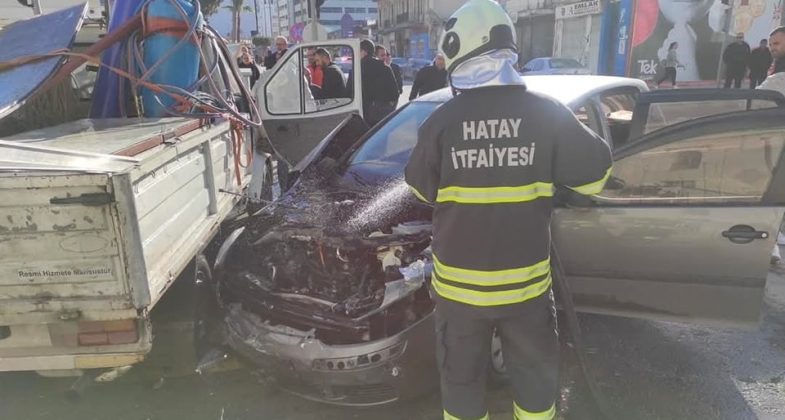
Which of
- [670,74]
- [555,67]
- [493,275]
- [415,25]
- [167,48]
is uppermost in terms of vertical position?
[415,25]

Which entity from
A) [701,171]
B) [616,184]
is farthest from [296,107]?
[701,171]

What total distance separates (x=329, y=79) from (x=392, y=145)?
363 cm

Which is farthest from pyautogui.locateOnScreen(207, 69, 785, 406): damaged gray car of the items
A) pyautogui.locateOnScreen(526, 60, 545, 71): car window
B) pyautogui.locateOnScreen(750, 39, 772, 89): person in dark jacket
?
pyautogui.locateOnScreen(526, 60, 545, 71): car window

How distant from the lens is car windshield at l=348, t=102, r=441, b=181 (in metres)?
3.79

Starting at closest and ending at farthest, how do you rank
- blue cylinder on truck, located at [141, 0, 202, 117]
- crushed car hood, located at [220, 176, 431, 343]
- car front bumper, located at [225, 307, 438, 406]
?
car front bumper, located at [225, 307, 438, 406] → crushed car hood, located at [220, 176, 431, 343] → blue cylinder on truck, located at [141, 0, 202, 117]

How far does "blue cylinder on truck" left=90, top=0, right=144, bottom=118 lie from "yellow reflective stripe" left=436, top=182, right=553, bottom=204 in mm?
3042

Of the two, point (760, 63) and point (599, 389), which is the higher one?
point (760, 63)

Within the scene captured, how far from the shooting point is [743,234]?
2869 mm

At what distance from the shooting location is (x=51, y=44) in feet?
11.7

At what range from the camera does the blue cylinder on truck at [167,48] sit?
3.90 m

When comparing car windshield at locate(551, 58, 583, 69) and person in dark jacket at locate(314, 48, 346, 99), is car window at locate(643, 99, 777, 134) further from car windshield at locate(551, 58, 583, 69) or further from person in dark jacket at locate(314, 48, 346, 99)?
car windshield at locate(551, 58, 583, 69)

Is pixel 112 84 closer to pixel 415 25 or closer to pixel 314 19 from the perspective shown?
pixel 314 19

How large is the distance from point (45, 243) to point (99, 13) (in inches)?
219

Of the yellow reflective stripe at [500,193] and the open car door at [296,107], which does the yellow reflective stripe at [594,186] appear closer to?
the yellow reflective stripe at [500,193]
